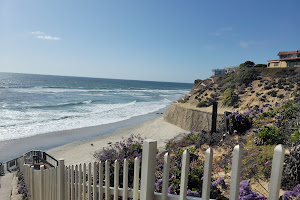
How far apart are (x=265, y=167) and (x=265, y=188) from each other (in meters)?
0.53

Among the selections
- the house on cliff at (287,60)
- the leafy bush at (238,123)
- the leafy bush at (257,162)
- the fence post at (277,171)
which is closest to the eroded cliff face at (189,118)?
the leafy bush at (238,123)

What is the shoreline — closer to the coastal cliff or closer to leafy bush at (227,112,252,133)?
the coastal cliff

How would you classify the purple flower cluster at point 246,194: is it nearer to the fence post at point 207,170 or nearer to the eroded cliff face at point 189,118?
the fence post at point 207,170

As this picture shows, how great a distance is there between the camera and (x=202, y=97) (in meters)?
26.9

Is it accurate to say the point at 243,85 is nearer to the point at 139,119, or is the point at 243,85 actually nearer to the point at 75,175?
the point at 139,119

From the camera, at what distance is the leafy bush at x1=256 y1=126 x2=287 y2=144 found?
18.7 ft

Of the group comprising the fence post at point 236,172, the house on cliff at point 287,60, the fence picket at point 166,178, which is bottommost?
the fence picket at point 166,178

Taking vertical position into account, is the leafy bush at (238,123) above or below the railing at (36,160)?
above

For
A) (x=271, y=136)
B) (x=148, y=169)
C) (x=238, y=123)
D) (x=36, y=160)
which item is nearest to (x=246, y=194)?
(x=148, y=169)

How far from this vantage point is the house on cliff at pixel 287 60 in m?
34.0

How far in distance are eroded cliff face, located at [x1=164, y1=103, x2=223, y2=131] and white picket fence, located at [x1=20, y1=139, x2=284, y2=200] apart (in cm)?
1466

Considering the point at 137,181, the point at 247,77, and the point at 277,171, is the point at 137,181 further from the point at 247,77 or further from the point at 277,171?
the point at 247,77

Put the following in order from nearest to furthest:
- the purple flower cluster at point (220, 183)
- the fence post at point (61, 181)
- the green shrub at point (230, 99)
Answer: the fence post at point (61, 181) < the purple flower cluster at point (220, 183) < the green shrub at point (230, 99)

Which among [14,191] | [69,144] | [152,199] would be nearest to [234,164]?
[152,199]
